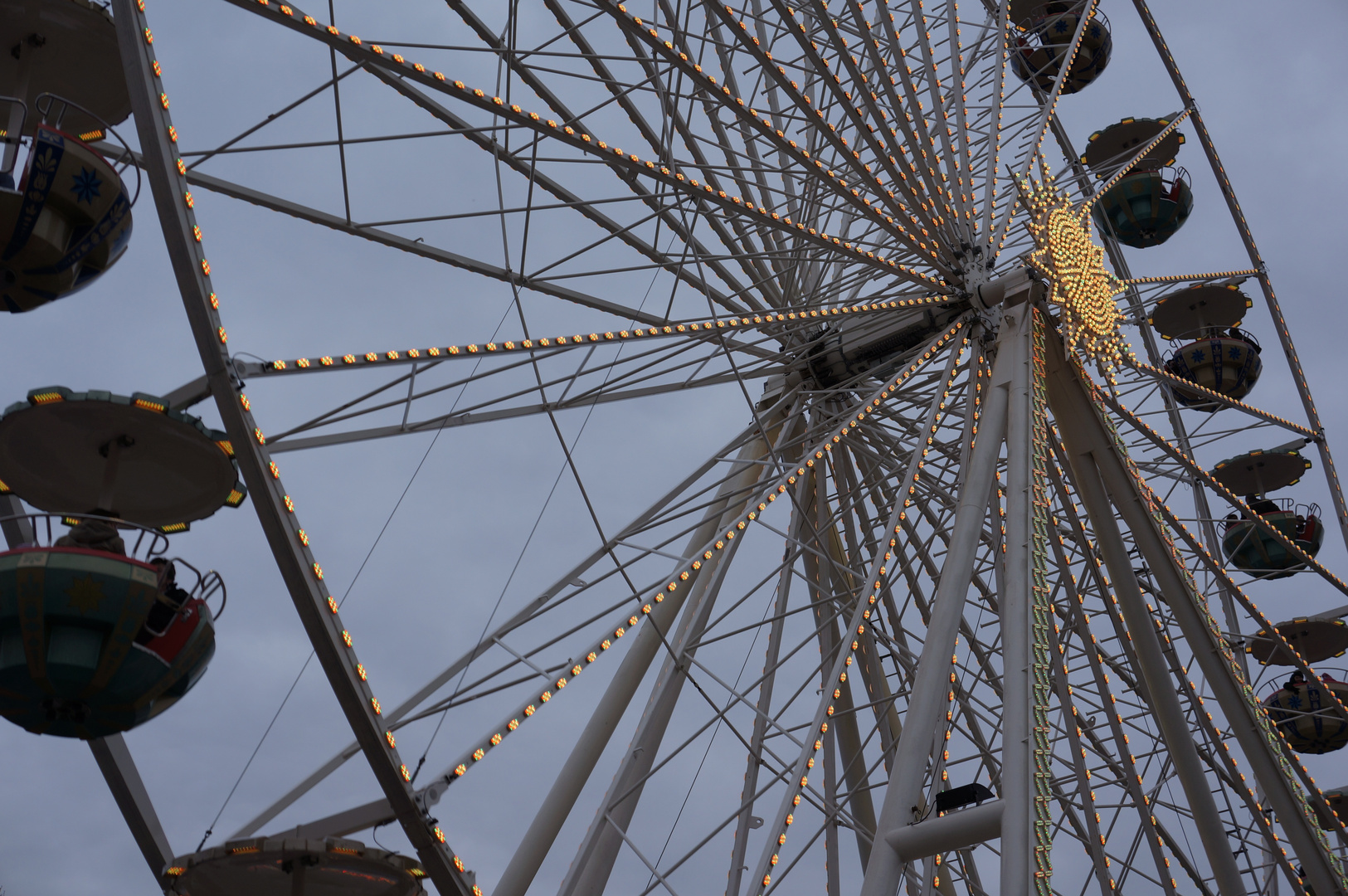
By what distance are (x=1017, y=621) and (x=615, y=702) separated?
10.7 ft

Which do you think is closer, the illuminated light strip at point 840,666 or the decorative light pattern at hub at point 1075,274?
the illuminated light strip at point 840,666

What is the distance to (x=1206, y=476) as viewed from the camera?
14.7 meters

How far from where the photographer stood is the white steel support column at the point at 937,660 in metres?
8.04

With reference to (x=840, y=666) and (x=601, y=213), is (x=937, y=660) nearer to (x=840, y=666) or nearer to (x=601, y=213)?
(x=840, y=666)

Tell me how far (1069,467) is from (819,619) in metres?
2.72

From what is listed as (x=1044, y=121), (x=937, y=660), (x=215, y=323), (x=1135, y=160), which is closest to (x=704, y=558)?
(x=937, y=660)

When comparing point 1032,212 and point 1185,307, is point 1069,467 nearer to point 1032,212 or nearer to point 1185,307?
point 1032,212

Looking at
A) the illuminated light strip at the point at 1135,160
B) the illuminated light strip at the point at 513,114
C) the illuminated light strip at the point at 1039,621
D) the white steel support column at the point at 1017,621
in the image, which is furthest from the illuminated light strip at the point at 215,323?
the illuminated light strip at the point at 1135,160

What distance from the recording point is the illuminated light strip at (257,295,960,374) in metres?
7.95

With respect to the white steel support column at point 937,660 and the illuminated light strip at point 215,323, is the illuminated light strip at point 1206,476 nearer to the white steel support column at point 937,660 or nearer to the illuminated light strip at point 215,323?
the white steel support column at point 937,660

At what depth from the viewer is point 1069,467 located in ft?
41.9

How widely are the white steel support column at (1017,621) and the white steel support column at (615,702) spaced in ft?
7.16

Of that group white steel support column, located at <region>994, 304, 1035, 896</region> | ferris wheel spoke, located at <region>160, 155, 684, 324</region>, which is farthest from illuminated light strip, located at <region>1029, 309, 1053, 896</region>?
ferris wheel spoke, located at <region>160, 155, 684, 324</region>

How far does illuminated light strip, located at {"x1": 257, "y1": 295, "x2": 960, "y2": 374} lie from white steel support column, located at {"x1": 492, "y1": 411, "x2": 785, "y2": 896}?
1217 mm
